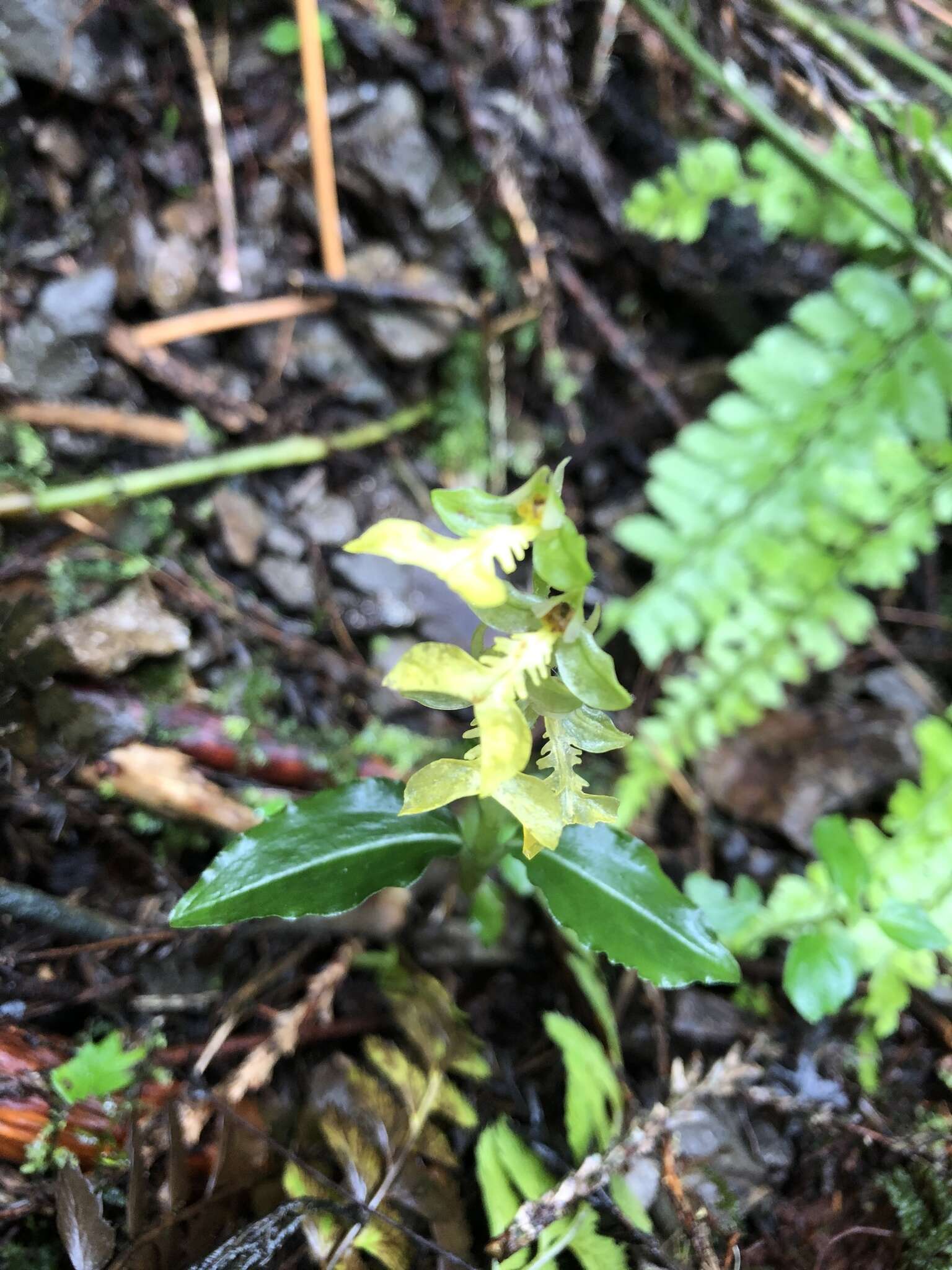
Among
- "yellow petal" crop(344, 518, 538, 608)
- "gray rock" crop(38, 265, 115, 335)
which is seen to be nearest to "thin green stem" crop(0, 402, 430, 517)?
"gray rock" crop(38, 265, 115, 335)

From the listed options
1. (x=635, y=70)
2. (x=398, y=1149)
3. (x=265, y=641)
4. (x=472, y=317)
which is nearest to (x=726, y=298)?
(x=635, y=70)

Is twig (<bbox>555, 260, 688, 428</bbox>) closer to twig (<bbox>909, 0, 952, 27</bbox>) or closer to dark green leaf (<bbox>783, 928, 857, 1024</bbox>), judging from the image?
twig (<bbox>909, 0, 952, 27</bbox>)

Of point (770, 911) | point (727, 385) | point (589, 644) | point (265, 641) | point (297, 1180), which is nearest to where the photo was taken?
point (589, 644)

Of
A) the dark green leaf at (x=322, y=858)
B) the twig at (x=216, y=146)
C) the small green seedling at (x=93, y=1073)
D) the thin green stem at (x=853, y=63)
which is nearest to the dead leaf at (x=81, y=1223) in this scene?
the small green seedling at (x=93, y=1073)

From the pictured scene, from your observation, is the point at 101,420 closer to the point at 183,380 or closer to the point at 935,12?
the point at 183,380

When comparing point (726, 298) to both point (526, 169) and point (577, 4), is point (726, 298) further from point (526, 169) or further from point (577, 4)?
point (577, 4)

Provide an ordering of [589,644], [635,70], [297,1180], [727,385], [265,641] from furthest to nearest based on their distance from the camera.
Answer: [727,385]
[635,70]
[265,641]
[297,1180]
[589,644]
